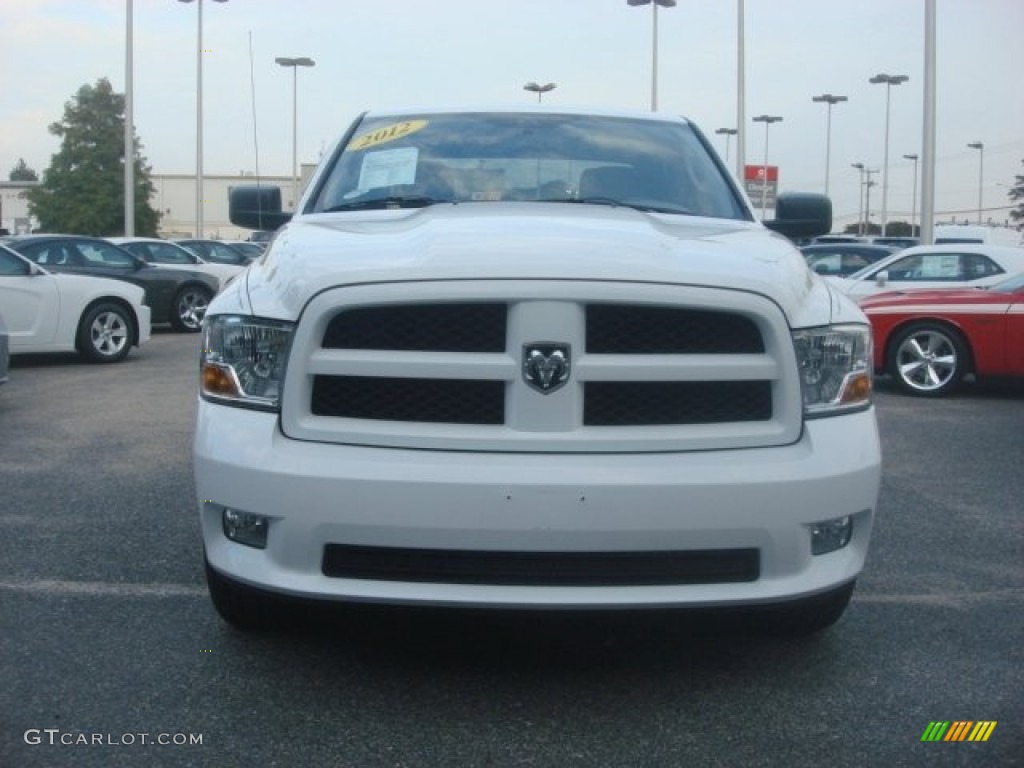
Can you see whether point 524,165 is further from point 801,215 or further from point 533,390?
point 533,390

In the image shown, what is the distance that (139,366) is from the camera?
1297cm

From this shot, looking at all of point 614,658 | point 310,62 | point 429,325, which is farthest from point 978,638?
point 310,62

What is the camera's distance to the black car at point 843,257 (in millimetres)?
19031

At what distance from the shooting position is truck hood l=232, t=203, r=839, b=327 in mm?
3297

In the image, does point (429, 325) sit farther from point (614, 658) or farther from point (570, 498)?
point (614, 658)

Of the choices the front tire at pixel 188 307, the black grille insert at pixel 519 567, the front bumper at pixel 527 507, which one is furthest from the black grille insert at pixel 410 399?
the front tire at pixel 188 307

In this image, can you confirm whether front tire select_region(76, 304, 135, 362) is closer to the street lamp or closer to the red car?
the red car

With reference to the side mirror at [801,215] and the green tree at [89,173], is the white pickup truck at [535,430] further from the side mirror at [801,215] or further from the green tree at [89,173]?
the green tree at [89,173]

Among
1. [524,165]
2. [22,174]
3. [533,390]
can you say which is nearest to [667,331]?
[533,390]

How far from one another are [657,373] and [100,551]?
281cm

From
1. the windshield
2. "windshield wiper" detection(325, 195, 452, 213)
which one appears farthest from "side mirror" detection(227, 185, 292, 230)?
"windshield wiper" detection(325, 195, 452, 213)

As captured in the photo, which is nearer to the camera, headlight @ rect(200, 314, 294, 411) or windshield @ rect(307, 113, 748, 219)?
headlight @ rect(200, 314, 294, 411)

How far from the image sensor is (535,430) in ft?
10.5

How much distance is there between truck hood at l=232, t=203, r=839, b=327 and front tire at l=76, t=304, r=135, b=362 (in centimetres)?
956
